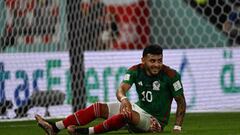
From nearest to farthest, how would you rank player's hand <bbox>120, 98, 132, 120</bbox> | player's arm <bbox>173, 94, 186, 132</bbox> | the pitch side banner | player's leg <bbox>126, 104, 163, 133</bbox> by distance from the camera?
player's hand <bbox>120, 98, 132, 120</bbox>, player's leg <bbox>126, 104, 163, 133</bbox>, player's arm <bbox>173, 94, 186, 132</bbox>, the pitch side banner

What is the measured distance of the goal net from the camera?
11883 mm

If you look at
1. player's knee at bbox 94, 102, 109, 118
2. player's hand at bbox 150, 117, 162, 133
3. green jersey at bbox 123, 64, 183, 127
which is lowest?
player's hand at bbox 150, 117, 162, 133

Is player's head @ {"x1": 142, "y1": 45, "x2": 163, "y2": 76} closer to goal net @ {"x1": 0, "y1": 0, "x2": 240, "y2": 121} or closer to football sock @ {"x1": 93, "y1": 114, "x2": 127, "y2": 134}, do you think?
football sock @ {"x1": 93, "y1": 114, "x2": 127, "y2": 134}

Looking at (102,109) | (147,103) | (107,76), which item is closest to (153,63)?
(147,103)

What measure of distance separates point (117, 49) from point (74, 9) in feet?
3.14

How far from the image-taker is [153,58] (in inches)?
264

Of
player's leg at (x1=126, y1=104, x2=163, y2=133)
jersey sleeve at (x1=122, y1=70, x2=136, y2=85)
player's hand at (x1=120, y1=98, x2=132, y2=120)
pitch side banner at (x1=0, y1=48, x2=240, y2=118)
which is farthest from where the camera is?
pitch side banner at (x1=0, y1=48, x2=240, y2=118)

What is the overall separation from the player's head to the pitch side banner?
5.11 meters

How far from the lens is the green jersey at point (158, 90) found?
6.83 m

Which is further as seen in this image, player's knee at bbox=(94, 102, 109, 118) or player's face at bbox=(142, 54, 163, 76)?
player's knee at bbox=(94, 102, 109, 118)

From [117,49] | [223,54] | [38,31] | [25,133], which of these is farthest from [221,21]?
[25,133]

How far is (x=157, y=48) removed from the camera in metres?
6.72

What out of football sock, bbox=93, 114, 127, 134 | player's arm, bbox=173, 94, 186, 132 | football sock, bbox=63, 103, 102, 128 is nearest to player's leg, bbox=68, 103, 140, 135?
football sock, bbox=93, 114, 127, 134

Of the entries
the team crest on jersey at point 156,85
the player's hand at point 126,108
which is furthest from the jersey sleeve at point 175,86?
the player's hand at point 126,108
